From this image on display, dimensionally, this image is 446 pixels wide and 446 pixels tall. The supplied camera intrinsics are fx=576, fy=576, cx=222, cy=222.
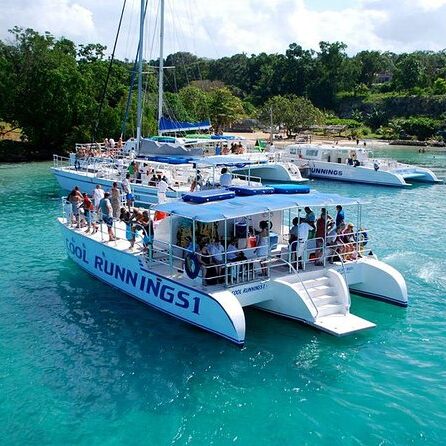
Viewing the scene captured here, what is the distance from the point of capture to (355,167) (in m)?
46.6

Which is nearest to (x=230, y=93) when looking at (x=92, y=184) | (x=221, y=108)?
(x=221, y=108)

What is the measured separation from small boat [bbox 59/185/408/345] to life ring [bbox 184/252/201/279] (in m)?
0.04

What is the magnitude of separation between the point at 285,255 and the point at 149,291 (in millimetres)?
4303

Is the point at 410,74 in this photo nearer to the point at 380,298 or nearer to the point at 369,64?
the point at 369,64

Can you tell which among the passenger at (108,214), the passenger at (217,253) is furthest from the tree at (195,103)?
the passenger at (217,253)

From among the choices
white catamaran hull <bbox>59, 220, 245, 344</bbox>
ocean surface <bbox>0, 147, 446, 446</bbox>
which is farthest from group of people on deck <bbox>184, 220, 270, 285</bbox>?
ocean surface <bbox>0, 147, 446, 446</bbox>

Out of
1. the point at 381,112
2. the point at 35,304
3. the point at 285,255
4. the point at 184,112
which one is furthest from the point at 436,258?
the point at 381,112

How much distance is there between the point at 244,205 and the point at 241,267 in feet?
6.04

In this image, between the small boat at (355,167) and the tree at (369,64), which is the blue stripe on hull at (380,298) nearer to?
the small boat at (355,167)

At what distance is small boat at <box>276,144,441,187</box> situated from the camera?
4519 centimetres

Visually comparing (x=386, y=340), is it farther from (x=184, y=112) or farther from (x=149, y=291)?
(x=184, y=112)

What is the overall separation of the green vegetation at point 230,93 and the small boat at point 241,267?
28766mm

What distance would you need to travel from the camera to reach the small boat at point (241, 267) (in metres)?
15.3

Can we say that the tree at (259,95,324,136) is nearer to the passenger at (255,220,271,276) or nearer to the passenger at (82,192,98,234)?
the passenger at (82,192,98,234)
